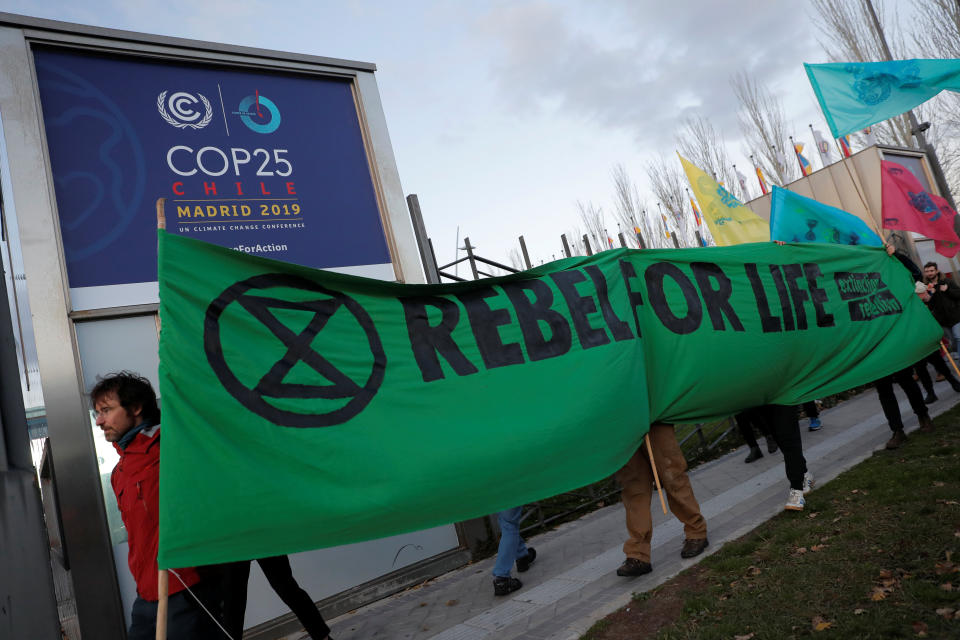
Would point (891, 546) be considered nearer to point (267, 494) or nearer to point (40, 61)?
point (267, 494)

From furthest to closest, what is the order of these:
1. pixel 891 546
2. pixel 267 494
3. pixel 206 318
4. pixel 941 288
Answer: pixel 941 288 → pixel 891 546 → pixel 206 318 → pixel 267 494

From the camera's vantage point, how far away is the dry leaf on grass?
319cm

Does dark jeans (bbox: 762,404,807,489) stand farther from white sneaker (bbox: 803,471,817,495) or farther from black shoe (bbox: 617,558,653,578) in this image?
black shoe (bbox: 617,558,653,578)

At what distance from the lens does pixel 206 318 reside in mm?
3076

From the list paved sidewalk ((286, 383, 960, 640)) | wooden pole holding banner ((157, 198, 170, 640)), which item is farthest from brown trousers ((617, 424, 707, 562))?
wooden pole holding banner ((157, 198, 170, 640))

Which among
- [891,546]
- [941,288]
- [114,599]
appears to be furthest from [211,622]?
[941,288]

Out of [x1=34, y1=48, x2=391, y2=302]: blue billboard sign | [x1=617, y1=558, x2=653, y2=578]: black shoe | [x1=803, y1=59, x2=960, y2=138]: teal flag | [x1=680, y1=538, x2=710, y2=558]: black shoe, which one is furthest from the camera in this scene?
[x1=803, y1=59, x2=960, y2=138]: teal flag

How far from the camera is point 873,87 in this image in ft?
24.6

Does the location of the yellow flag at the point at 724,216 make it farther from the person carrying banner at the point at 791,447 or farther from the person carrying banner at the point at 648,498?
the person carrying banner at the point at 648,498

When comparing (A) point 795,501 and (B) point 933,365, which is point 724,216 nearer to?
(B) point 933,365

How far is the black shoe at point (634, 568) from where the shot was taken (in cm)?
458

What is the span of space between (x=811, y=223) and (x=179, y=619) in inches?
288

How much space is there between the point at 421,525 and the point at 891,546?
3.10 m

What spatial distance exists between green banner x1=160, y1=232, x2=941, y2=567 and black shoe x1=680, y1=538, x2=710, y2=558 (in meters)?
0.97
